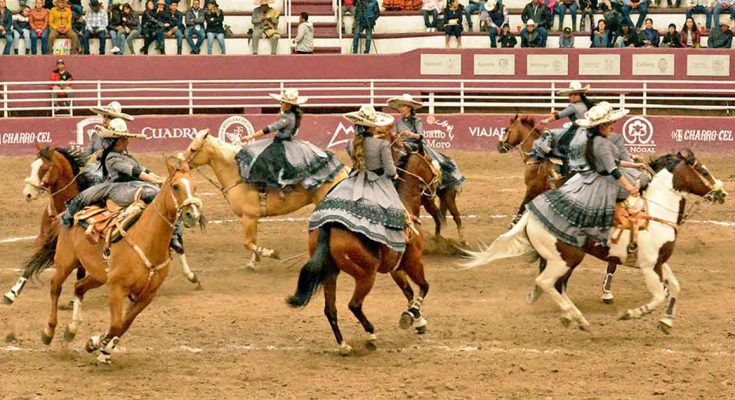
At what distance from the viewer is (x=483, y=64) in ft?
100

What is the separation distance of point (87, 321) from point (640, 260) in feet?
19.7

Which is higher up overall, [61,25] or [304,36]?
[61,25]

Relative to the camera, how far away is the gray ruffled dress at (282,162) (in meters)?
17.1

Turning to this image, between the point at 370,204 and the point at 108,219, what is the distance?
2577mm

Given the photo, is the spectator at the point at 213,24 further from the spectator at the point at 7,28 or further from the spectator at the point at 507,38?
the spectator at the point at 507,38

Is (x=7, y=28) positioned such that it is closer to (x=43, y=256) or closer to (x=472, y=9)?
(x=472, y=9)

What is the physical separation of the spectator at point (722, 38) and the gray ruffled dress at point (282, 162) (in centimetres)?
1630

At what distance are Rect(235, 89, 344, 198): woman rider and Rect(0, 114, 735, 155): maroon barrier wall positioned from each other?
34.8 ft

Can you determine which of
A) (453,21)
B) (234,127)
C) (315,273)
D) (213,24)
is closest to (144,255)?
(315,273)

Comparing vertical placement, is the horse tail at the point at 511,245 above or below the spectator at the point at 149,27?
below

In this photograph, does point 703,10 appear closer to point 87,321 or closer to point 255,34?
point 255,34

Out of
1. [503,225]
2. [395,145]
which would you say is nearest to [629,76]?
[503,225]

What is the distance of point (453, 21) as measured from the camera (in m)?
31.6

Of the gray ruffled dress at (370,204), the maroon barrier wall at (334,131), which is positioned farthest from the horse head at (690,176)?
the maroon barrier wall at (334,131)
